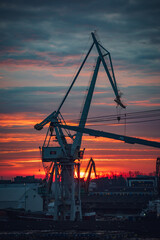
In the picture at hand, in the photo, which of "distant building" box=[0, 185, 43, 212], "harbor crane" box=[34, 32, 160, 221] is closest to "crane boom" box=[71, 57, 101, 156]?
"harbor crane" box=[34, 32, 160, 221]

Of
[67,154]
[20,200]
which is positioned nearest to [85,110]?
[67,154]

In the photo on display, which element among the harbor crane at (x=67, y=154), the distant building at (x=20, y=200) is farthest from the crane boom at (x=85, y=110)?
the distant building at (x=20, y=200)

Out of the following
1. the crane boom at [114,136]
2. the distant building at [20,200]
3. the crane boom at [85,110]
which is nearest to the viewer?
the crane boom at [114,136]

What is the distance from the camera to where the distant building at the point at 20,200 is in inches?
4717

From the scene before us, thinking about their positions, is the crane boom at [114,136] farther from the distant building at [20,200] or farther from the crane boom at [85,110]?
the distant building at [20,200]

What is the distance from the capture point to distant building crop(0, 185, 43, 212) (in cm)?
11981

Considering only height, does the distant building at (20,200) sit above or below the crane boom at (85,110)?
below

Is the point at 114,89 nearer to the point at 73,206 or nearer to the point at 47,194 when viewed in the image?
the point at 73,206

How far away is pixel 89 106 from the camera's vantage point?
9444 centimetres

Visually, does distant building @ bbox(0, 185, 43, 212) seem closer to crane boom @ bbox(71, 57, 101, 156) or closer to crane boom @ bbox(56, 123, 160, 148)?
crane boom @ bbox(71, 57, 101, 156)

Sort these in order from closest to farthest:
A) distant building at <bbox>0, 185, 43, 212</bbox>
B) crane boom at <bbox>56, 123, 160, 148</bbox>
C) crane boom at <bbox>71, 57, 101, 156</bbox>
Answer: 1. crane boom at <bbox>56, 123, 160, 148</bbox>
2. crane boom at <bbox>71, 57, 101, 156</bbox>
3. distant building at <bbox>0, 185, 43, 212</bbox>

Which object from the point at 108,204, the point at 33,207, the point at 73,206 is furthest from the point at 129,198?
the point at 73,206

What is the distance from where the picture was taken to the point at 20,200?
4722 inches

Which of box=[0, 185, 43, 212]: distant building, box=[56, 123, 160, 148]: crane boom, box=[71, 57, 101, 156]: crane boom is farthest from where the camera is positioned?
box=[0, 185, 43, 212]: distant building
